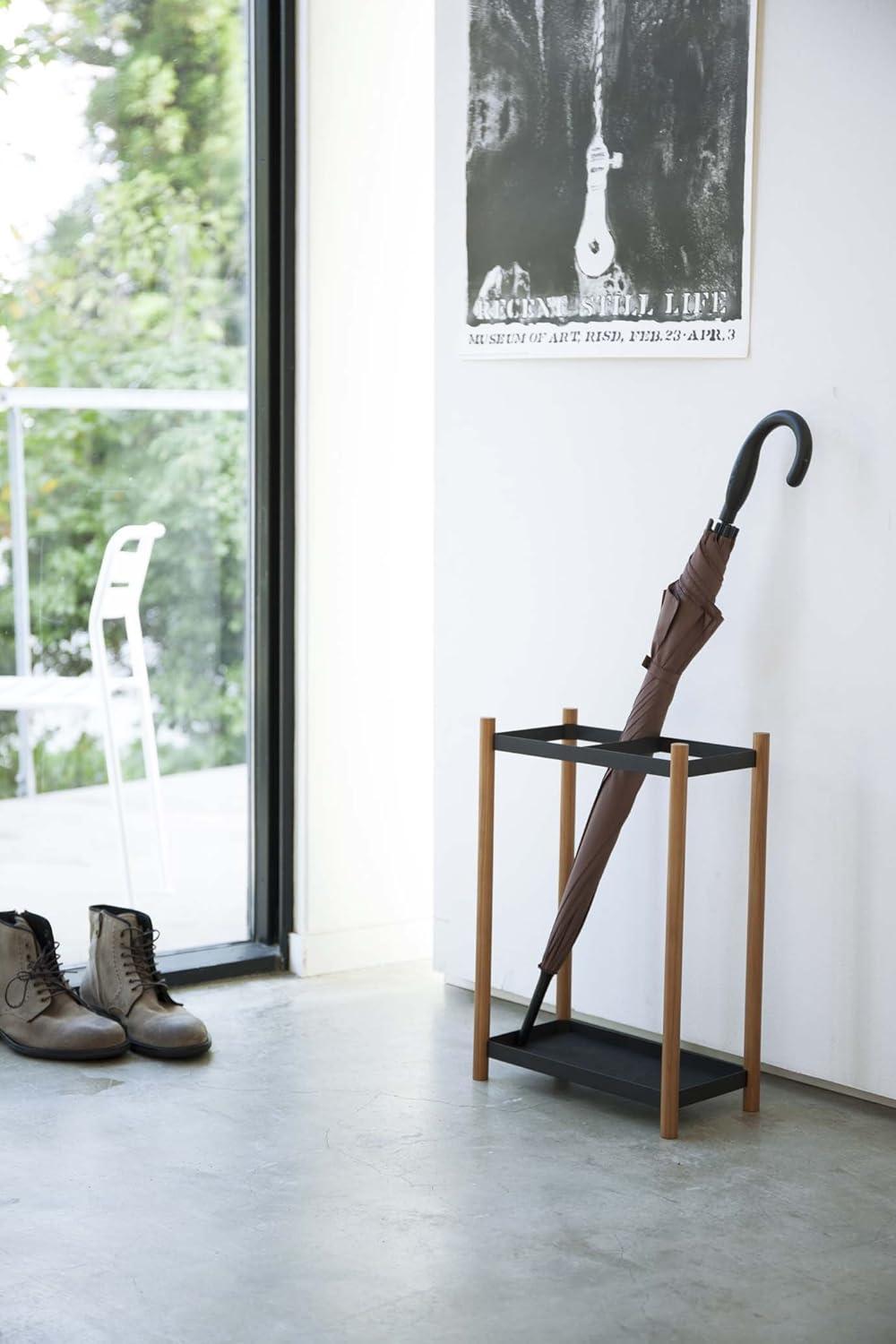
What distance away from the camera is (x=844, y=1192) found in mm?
2219

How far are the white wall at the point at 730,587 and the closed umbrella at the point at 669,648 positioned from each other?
0.09 m

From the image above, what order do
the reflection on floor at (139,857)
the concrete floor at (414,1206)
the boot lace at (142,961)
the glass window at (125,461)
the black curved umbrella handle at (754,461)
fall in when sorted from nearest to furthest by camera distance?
1. the concrete floor at (414,1206)
2. the black curved umbrella handle at (754,461)
3. the boot lace at (142,961)
4. the glass window at (125,461)
5. the reflection on floor at (139,857)

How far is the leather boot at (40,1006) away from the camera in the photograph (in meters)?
2.71

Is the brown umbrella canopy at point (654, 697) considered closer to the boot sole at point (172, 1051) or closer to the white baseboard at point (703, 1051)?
the white baseboard at point (703, 1051)

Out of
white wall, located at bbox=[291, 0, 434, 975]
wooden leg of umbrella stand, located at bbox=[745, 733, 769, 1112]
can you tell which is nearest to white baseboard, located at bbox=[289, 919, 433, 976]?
white wall, located at bbox=[291, 0, 434, 975]

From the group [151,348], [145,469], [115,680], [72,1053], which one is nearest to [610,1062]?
[72,1053]

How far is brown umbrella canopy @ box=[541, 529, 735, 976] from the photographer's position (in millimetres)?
2500

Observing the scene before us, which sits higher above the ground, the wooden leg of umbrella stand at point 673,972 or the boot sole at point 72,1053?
the wooden leg of umbrella stand at point 673,972

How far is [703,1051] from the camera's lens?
278cm

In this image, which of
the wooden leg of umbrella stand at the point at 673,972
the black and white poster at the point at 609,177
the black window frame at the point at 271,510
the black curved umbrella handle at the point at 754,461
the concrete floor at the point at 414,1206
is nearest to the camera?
the concrete floor at the point at 414,1206

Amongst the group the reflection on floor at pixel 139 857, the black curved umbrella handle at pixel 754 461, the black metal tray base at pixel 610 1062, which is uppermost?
the black curved umbrella handle at pixel 754 461

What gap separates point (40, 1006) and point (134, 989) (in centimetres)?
16

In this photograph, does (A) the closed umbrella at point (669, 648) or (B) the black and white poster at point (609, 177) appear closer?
(A) the closed umbrella at point (669, 648)

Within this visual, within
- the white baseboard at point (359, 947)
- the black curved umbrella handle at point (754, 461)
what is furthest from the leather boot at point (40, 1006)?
the black curved umbrella handle at point (754, 461)
